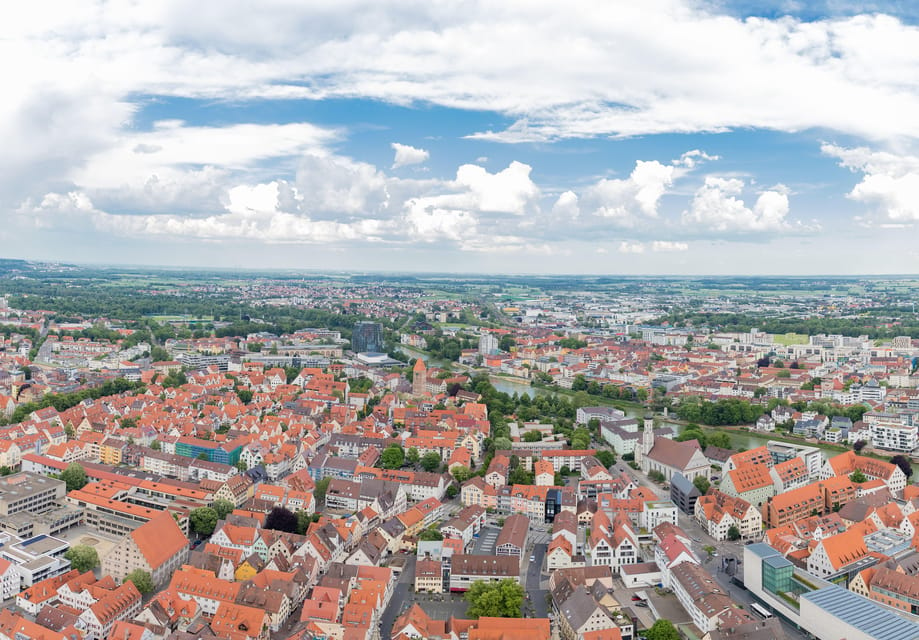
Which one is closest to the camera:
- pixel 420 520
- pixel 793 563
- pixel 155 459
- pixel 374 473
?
pixel 793 563

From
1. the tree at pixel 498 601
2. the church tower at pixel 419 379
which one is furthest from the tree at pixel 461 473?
the church tower at pixel 419 379

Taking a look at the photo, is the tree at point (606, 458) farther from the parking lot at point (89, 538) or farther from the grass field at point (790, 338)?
the grass field at point (790, 338)

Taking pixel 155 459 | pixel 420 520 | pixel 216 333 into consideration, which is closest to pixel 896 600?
pixel 420 520

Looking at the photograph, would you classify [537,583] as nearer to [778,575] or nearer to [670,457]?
[778,575]

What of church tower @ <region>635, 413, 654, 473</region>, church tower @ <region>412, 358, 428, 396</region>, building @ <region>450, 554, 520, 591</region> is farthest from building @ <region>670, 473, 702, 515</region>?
church tower @ <region>412, 358, 428, 396</region>

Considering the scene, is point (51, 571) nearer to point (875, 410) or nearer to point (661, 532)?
point (661, 532)

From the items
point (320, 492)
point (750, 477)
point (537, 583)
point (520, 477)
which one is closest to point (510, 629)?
point (537, 583)
